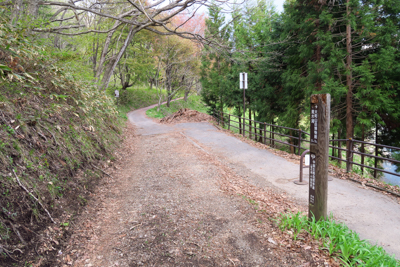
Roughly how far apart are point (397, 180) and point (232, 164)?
13.4 meters

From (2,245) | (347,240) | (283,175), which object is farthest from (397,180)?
(2,245)

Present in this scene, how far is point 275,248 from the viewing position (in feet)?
10.1

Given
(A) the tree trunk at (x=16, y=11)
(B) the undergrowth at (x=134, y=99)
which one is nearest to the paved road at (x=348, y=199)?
(A) the tree trunk at (x=16, y=11)

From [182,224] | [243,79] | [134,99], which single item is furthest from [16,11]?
[134,99]

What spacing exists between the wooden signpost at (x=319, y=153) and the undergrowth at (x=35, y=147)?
12.2ft

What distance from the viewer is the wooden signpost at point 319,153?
3264 mm

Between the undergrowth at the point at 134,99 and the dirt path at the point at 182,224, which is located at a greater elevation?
the undergrowth at the point at 134,99

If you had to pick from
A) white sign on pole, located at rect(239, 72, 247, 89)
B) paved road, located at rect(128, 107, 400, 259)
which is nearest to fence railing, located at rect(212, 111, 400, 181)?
paved road, located at rect(128, 107, 400, 259)

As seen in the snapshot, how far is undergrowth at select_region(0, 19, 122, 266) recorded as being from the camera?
8.77 ft

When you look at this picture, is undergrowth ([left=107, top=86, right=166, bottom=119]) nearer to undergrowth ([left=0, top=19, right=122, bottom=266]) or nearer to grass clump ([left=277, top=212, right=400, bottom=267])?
undergrowth ([left=0, top=19, right=122, bottom=266])

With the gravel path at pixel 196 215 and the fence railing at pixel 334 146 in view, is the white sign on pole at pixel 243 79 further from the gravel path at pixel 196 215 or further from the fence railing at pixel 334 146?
the gravel path at pixel 196 215

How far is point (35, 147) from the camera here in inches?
143

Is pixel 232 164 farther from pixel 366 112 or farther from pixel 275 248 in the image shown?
pixel 366 112

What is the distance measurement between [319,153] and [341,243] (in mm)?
1208
